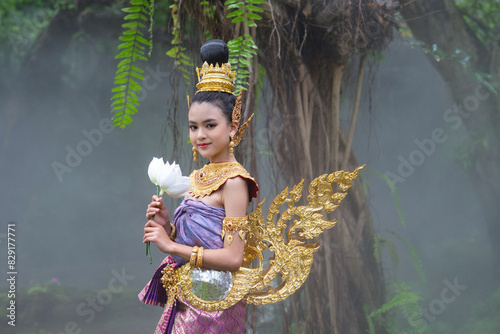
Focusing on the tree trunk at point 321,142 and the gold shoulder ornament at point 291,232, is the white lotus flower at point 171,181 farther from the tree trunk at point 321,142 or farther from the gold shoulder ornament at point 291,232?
the tree trunk at point 321,142

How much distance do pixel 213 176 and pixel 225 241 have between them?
0.22m

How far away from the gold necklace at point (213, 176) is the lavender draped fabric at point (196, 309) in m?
0.05

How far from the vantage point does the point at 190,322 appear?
1.71 m

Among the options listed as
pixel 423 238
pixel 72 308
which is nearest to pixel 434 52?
pixel 423 238

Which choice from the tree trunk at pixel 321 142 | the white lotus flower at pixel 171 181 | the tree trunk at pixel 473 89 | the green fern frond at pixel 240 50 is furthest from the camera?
the tree trunk at pixel 473 89

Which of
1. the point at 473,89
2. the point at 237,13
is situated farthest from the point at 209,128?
the point at 473,89

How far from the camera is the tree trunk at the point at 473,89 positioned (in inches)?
146

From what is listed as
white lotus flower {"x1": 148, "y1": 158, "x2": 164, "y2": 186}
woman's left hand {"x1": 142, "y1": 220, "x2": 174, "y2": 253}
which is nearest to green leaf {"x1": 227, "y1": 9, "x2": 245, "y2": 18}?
white lotus flower {"x1": 148, "y1": 158, "x2": 164, "y2": 186}

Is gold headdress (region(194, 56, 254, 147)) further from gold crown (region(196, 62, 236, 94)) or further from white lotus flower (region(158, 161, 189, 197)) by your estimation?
white lotus flower (region(158, 161, 189, 197))

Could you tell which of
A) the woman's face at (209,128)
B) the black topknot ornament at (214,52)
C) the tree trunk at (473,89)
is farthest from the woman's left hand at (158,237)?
the tree trunk at (473,89)

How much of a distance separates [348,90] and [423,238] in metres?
1.63

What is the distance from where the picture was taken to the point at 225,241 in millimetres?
1709

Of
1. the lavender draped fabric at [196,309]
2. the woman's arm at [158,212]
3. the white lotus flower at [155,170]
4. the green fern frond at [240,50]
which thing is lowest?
the lavender draped fabric at [196,309]

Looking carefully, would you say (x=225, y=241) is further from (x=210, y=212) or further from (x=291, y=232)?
(x=291, y=232)
